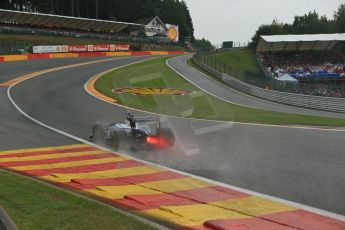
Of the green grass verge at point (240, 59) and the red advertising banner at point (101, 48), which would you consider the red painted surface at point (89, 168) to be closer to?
the green grass verge at point (240, 59)

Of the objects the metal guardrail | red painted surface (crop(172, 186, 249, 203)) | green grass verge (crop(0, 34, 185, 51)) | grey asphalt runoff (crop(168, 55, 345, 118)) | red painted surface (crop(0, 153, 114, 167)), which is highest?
green grass verge (crop(0, 34, 185, 51))

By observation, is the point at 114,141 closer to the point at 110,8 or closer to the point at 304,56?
the point at 304,56

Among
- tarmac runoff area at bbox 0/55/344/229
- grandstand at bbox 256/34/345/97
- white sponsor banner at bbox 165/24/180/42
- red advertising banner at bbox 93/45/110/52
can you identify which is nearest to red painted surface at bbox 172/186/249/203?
tarmac runoff area at bbox 0/55/344/229

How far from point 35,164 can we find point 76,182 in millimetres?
2245

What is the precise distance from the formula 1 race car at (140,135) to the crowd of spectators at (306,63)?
5495 cm

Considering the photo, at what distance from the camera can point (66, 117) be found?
18.5 m

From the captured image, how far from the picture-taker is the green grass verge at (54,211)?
596 centimetres

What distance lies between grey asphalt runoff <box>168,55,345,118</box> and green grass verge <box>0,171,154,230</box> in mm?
24118

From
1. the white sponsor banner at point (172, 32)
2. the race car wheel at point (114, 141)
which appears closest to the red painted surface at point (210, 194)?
the race car wheel at point (114, 141)

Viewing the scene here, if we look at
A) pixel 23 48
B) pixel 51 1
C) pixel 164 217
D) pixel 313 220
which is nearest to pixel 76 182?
pixel 164 217

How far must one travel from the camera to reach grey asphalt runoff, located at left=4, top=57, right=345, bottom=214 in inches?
318

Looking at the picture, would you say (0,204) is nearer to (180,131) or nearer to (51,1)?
(180,131)

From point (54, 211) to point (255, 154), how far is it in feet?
18.6

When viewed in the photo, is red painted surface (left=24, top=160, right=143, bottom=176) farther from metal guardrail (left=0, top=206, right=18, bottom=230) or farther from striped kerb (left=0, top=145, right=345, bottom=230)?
metal guardrail (left=0, top=206, right=18, bottom=230)
